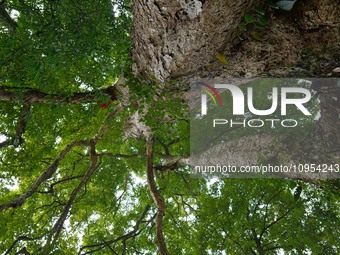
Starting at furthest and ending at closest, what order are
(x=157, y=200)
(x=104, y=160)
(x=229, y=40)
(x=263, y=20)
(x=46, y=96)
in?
1. (x=104, y=160)
2. (x=157, y=200)
3. (x=46, y=96)
4. (x=229, y=40)
5. (x=263, y=20)

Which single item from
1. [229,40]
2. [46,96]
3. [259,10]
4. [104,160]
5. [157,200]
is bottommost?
[157,200]

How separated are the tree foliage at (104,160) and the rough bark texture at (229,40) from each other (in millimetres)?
579

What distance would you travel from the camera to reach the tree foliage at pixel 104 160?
14.7 feet

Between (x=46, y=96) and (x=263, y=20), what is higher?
(x=46, y=96)

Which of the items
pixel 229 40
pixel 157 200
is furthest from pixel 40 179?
pixel 229 40

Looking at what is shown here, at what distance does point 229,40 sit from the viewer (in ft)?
10.5

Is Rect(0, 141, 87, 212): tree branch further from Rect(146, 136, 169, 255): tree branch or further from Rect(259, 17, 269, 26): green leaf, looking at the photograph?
Rect(259, 17, 269, 26): green leaf

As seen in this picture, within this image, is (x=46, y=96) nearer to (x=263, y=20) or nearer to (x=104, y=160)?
(x=263, y=20)

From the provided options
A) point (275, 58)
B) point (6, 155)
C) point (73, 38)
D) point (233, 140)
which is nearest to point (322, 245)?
point (233, 140)

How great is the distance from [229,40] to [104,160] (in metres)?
6.85

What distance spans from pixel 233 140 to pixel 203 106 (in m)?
1.10

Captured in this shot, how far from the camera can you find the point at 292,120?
15.9 feet

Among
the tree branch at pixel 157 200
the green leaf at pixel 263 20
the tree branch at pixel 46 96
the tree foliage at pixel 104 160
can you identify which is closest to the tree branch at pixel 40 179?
the tree foliage at pixel 104 160

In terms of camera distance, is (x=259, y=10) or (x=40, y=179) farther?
(x=40, y=179)
